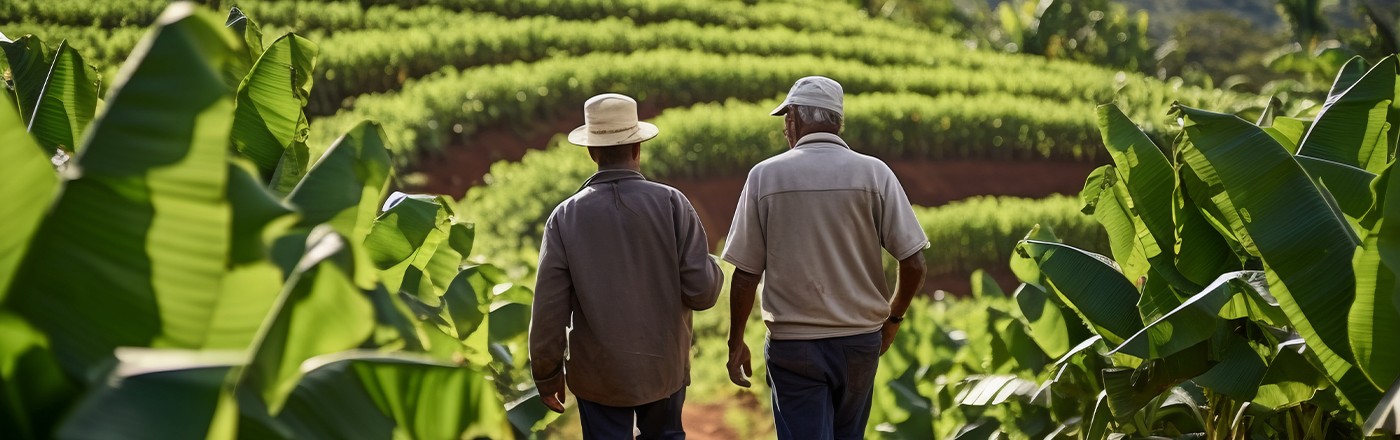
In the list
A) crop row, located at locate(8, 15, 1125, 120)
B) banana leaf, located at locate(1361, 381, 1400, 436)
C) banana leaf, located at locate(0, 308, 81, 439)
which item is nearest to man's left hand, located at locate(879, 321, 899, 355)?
banana leaf, located at locate(1361, 381, 1400, 436)

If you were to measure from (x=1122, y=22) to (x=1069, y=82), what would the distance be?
5558 millimetres

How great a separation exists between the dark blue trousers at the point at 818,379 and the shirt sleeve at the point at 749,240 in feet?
0.80

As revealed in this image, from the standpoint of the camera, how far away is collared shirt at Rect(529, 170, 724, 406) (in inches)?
117

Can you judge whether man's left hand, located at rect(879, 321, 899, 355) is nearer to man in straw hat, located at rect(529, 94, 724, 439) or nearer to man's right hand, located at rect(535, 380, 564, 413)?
man in straw hat, located at rect(529, 94, 724, 439)

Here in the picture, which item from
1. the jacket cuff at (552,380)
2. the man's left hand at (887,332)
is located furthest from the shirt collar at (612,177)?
the man's left hand at (887,332)

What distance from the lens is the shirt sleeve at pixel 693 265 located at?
3037 mm

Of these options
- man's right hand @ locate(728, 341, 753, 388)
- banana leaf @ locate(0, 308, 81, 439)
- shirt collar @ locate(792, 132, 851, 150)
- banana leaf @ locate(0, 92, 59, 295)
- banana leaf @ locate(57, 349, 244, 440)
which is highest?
banana leaf @ locate(0, 92, 59, 295)

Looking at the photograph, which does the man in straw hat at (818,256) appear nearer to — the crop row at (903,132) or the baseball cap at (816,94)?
the baseball cap at (816,94)

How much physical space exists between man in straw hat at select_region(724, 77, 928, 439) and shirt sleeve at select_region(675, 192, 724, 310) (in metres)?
0.21

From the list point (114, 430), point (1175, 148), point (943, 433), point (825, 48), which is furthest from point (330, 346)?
point (825, 48)

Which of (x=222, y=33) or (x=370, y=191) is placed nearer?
(x=222, y=33)

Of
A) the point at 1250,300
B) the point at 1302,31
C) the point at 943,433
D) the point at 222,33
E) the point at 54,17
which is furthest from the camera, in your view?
the point at 1302,31

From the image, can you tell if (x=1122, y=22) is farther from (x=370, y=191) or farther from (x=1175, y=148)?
(x=370, y=191)

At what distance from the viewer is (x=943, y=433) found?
473cm
